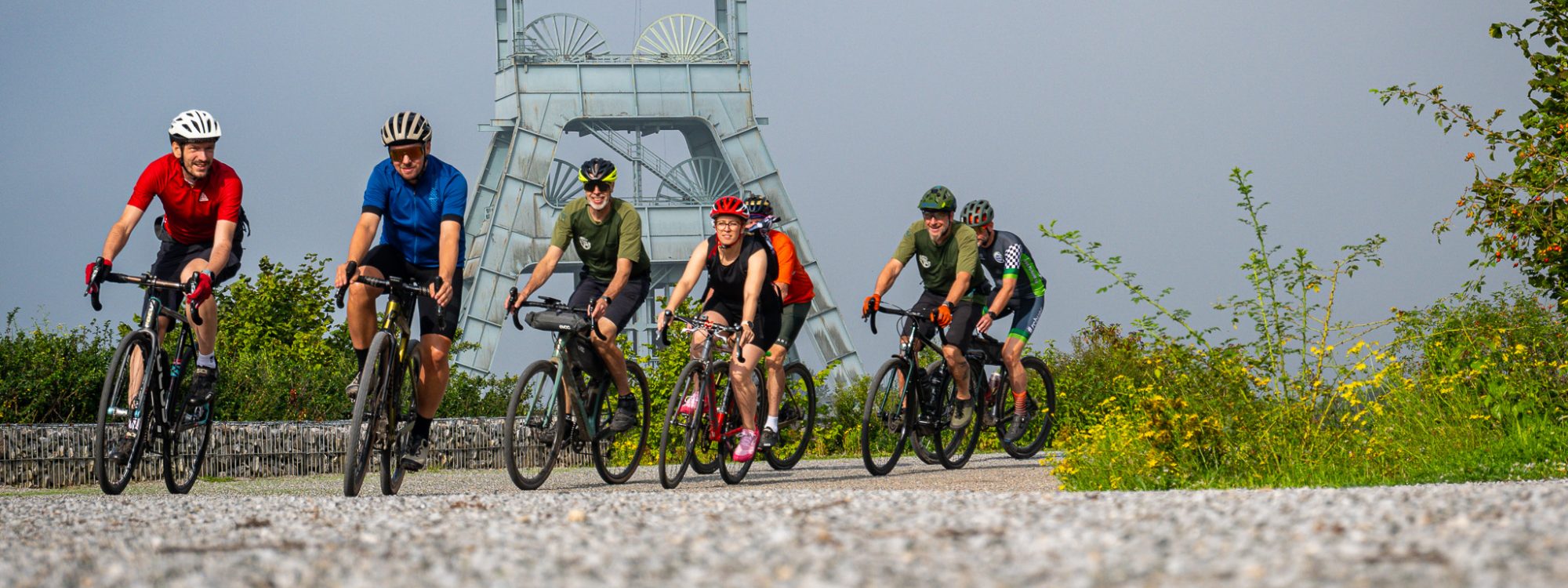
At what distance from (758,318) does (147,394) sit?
3073mm

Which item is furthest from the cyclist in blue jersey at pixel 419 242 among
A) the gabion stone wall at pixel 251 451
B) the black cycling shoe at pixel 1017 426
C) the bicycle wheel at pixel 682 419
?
the black cycling shoe at pixel 1017 426

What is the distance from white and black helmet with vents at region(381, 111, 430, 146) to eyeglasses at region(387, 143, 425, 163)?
0.03 meters

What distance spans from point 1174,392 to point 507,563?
4361mm

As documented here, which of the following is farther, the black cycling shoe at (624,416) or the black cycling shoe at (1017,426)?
the black cycling shoe at (1017,426)

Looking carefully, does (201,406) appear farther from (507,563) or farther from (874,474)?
(507,563)

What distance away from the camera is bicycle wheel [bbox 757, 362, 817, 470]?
8.80 m

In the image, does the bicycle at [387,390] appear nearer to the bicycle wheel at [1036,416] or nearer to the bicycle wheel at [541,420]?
the bicycle wheel at [541,420]

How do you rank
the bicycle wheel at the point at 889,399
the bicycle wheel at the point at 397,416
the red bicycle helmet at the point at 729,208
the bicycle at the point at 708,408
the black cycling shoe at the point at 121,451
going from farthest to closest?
the bicycle wheel at the point at 889,399 < the red bicycle helmet at the point at 729,208 < the bicycle at the point at 708,408 < the black cycling shoe at the point at 121,451 < the bicycle wheel at the point at 397,416

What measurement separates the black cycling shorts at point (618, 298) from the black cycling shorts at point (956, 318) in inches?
85.2

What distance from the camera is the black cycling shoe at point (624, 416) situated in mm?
7723

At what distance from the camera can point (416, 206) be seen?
6.42 metres

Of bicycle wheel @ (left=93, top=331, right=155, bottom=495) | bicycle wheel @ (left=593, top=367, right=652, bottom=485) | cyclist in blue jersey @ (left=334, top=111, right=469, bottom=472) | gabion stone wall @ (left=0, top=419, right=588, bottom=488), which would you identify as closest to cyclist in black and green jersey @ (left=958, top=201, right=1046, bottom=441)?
bicycle wheel @ (left=593, top=367, right=652, bottom=485)

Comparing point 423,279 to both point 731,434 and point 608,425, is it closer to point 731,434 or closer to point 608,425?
point 608,425

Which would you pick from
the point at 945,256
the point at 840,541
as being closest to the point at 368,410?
the point at 840,541
